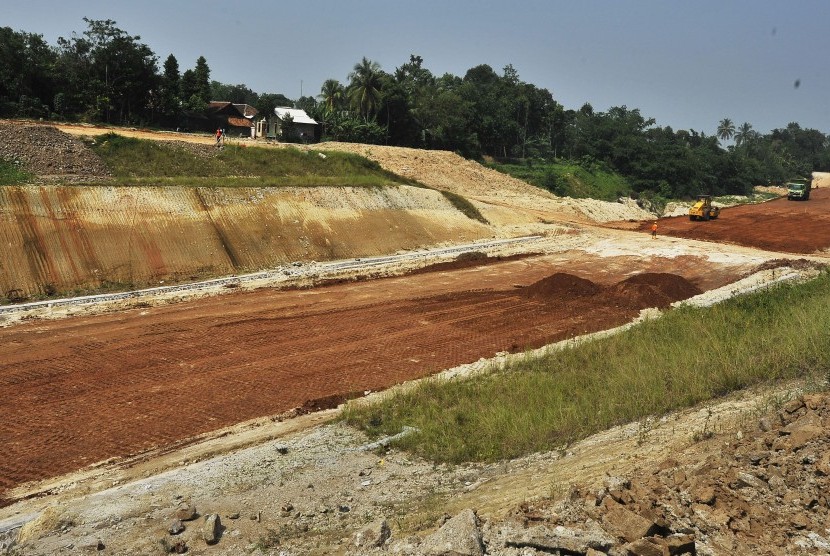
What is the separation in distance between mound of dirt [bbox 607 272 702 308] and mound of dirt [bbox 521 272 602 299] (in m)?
0.74

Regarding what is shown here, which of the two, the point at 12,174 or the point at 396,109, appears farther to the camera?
the point at 396,109

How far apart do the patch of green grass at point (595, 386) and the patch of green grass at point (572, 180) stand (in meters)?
39.1

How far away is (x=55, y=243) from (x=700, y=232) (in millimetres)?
32481

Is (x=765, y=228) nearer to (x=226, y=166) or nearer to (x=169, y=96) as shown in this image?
(x=226, y=166)

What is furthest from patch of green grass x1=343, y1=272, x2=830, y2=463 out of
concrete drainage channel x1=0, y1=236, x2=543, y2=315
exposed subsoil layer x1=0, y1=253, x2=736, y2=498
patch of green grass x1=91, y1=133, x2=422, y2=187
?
patch of green grass x1=91, y1=133, x2=422, y2=187

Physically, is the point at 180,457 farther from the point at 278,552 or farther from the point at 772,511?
the point at 772,511

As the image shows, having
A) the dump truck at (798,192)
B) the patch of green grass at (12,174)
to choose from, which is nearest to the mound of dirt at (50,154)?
the patch of green grass at (12,174)

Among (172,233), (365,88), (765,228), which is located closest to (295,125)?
(365,88)

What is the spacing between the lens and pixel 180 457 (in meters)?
11.1

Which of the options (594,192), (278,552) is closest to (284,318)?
(278,552)

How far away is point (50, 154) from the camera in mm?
28172

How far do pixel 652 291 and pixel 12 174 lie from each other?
2373cm

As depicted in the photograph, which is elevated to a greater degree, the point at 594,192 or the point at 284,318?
the point at 594,192

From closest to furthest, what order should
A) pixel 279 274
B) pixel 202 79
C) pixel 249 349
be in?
pixel 249 349 → pixel 279 274 → pixel 202 79
